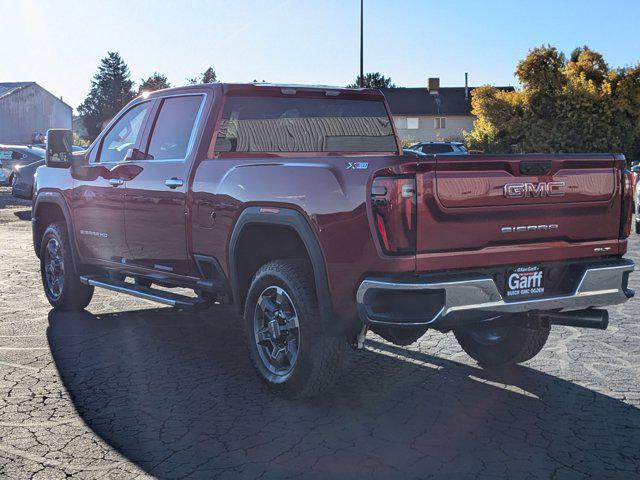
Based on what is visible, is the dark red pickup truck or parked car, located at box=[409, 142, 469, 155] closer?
the dark red pickup truck

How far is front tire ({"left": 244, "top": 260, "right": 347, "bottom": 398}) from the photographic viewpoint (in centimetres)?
494

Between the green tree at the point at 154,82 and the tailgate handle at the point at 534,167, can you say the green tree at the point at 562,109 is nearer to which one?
the tailgate handle at the point at 534,167

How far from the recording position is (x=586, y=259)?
16.5 ft

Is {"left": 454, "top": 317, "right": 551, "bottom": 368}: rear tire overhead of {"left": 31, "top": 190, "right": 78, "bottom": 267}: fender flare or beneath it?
beneath

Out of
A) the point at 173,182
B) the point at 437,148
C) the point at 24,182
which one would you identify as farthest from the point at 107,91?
the point at 173,182

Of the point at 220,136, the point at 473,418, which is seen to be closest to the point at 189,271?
the point at 220,136

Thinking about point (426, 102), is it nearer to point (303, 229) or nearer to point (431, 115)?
point (431, 115)

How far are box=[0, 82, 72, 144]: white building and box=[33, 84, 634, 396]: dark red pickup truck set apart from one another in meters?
71.7

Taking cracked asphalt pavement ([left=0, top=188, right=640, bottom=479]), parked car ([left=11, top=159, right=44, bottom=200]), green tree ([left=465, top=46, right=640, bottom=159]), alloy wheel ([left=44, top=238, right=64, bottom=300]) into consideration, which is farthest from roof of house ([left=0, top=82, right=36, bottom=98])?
cracked asphalt pavement ([left=0, top=188, right=640, bottom=479])

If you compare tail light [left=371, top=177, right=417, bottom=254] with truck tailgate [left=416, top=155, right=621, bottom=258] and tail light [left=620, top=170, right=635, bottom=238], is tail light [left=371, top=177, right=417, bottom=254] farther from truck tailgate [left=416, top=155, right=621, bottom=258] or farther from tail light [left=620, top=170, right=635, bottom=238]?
tail light [left=620, top=170, right=635, bottom=238]

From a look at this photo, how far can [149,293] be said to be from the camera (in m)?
6.57

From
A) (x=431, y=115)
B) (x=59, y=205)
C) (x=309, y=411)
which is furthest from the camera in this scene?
(x=431, y=115)

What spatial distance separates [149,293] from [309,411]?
2.11 metres

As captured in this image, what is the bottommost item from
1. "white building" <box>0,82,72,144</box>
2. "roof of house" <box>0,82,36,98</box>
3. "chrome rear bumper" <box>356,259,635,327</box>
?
"chrome rear bumper" <box>356,259,635,327</box>
